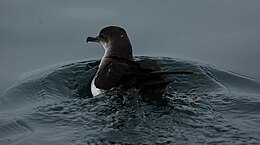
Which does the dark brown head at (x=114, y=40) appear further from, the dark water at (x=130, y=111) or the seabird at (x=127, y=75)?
the dark water at (x=130, y=111)

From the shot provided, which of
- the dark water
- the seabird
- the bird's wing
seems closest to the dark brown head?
the seabird

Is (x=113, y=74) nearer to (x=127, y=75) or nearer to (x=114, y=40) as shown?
(x=127, y=75)

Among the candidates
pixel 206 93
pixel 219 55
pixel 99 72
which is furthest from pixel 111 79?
pixel 219 55

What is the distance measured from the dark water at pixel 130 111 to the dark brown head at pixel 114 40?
457 millimetres

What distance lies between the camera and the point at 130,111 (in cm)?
969

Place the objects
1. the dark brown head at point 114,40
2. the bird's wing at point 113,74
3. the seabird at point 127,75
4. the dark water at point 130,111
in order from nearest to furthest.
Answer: the dark water at point 130,111
the seabird at point 127,75
the bird's wing at point 113,74
the dark brown head at point 114,40

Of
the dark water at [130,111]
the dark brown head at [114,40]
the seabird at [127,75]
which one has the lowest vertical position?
the dark water at [130,111]

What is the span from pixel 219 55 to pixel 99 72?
2.08 metres

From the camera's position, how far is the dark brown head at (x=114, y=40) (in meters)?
11.6

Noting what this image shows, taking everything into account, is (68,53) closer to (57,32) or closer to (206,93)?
(57,32)

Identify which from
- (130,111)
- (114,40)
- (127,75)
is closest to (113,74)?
(127,75)

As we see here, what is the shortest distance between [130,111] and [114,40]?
7.62ft

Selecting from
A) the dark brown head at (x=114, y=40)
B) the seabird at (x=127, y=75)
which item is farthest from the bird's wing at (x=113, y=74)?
the dark brown head at (x=114, y=40)

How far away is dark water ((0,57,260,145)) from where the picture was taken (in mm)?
8914
